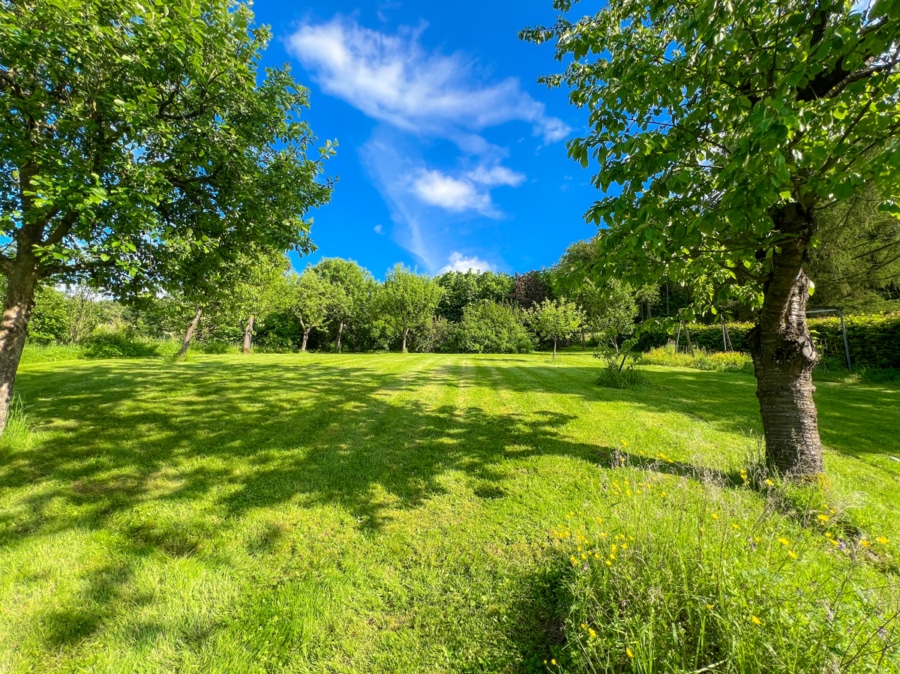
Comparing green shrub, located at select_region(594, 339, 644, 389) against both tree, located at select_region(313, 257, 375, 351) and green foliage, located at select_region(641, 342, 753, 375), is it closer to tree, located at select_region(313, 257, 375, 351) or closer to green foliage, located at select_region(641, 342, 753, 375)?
green foliage, located at select_region(641, 342, 753, 375)

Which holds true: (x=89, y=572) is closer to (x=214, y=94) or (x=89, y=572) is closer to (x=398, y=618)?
(x=398, y=618)

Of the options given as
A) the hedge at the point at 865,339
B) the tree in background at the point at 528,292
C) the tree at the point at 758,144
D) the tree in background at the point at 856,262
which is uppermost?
the tree in background at the point at 528,292

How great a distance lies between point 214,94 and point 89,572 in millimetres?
4891

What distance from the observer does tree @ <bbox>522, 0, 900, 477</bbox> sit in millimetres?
1976

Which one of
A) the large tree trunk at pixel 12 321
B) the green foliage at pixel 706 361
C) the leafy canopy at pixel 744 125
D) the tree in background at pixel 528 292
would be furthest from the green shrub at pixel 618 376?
the tree in background at pixel 528 292

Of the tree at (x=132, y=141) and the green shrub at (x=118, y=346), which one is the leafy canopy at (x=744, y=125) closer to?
the tree at (x=132, y=141)

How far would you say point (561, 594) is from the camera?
220 cm

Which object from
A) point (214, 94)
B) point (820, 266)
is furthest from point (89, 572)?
point (820, 266)

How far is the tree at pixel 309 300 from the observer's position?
2942cm

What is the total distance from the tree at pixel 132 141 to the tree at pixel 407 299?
25.5 meters

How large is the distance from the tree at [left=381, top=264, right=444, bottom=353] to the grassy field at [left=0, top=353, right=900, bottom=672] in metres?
25.4

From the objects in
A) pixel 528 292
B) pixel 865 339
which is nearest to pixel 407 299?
pixel 528 292

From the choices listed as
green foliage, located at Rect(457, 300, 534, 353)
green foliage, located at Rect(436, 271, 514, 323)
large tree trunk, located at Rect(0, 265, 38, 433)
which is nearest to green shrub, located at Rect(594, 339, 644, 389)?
large tree trunk, located at Rect(0, 265, 38, 433)

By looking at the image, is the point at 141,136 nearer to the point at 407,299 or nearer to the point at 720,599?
the point at 720,599
